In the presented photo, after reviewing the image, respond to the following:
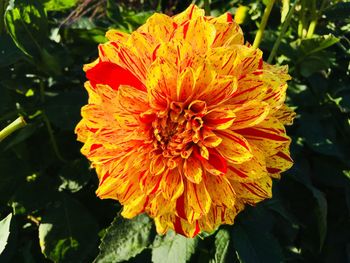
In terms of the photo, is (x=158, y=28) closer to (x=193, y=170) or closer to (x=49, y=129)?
(x=193, y=170)

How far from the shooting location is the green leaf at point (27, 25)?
42.1 inches

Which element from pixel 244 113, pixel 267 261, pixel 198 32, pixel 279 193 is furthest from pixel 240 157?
pixel 279 193

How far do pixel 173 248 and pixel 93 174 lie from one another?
0.91 ft

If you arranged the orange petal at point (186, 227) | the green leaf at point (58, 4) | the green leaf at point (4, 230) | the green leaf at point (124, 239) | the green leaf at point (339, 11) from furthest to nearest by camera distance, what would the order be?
the green leaf at point (339, 11) < the green leaf at point (58, 4) < the green leaf at point (4, 230) < the green leaf at point (124, 239) < the orange petal at point (186, 227)

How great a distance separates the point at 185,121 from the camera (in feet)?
2.79

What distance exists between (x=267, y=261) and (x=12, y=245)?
62cm

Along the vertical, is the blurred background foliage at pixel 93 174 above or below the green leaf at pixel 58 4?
below

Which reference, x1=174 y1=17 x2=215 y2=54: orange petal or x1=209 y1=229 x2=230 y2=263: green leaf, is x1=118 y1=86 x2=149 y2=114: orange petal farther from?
x1=209 y1=229 x2=230 y2=263: green leaf

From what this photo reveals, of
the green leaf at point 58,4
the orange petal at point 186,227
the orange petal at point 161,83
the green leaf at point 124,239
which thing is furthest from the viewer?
the green leaf at point 58,4

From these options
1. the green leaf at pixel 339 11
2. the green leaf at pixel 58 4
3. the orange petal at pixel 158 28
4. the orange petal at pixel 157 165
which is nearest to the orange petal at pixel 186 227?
the orange petal at pixel 157 165

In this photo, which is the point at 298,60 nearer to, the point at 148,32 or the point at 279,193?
the point at 279,193

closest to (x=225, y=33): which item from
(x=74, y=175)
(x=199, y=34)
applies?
(x=199, y=34)

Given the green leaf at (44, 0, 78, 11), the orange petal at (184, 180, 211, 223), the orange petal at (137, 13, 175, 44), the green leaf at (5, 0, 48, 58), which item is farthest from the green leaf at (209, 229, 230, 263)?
the green leaf at (44, 0, 78, 11)

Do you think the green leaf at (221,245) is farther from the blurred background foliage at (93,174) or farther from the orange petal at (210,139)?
the orange petal at (210,139)
